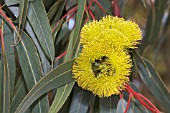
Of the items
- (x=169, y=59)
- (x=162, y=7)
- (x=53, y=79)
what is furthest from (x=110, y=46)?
(x=169, y=59)

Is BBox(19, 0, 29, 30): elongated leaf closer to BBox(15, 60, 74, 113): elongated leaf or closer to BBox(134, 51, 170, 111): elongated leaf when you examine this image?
BBox(15, 60, 74, 113): elongated leaf

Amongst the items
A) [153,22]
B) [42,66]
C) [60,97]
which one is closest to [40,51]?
[42,66]

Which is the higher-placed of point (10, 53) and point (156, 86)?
point (10, 53)

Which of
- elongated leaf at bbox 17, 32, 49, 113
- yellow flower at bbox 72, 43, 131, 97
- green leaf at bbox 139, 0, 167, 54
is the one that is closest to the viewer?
yellow flower at bbox 72, 43, 131, 97

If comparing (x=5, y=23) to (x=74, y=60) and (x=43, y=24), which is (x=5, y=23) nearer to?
(x=43, y=24)

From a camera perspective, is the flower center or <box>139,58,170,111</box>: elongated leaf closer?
the flower center

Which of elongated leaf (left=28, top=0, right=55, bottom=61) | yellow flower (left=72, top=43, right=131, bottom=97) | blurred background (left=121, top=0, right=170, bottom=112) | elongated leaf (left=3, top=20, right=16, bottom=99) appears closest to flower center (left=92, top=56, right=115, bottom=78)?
yellow flower (left=72, top=43, right=131, bottom=97)

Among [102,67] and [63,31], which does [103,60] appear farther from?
[63,31]

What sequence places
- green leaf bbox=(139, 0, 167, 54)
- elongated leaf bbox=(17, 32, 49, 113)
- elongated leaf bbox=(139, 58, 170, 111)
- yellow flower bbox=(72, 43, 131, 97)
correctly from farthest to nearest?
1. green leaf bbox=(139, 0, 167, 54)
2. elongated leaf bbox=(139, 58, 170, 111)
3. elongated leaf bbox=(17, 32, 49, 113)
4. yellow flower bbox=(72, 43, 131, 97)
